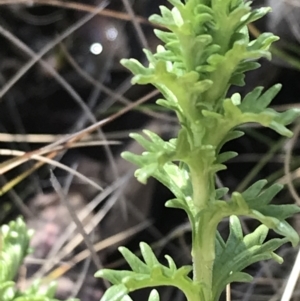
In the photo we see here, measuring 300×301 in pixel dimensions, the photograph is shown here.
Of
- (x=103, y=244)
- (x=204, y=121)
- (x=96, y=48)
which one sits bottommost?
(x=103, y=244)

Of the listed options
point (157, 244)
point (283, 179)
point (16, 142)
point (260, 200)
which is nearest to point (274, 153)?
point (283, 179)

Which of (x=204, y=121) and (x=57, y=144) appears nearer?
(x=204, y=121)

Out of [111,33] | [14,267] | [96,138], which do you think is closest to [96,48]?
[111,33]

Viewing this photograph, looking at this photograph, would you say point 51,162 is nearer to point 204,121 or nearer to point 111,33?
point 111,33

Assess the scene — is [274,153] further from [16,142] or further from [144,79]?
[144,79]

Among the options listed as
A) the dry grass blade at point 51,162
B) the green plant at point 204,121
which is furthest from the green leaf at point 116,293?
the dry grass blade at point 51,162

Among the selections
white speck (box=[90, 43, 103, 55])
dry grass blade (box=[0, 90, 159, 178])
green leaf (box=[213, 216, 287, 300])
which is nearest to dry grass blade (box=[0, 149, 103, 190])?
dry grass blade (box=[0, 90, 159, 178])

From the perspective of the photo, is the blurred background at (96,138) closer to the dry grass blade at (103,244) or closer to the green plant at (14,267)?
the dry grass blade at (103,244)

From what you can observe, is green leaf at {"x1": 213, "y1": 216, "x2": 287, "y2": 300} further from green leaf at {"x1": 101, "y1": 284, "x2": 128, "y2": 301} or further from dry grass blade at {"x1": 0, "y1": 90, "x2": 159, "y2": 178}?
dry grass blade at {"x1": 0, "y1": 90, "x2": 159, "y2": 178}
